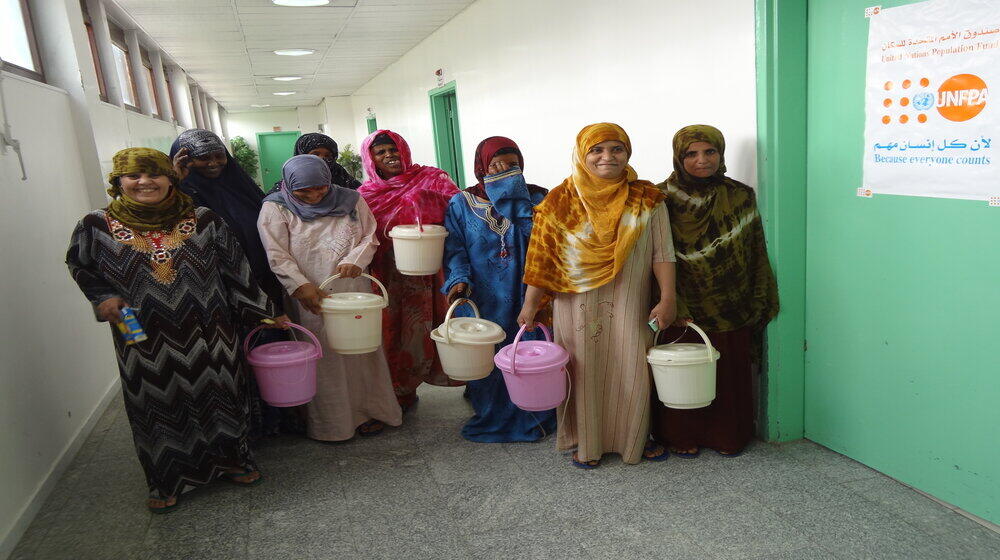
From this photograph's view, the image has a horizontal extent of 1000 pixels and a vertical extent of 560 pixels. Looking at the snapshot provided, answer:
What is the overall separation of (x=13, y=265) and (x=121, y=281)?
65 centimetres

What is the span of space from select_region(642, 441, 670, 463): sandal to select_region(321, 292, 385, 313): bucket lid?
1.13 meters

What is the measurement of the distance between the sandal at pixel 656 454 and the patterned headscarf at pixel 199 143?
2008mm

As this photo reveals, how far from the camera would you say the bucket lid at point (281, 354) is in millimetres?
2168

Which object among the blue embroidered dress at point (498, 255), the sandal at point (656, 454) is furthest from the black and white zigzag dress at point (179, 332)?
the sandal at point (656, 454)

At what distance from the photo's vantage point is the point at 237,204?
98.7 inches

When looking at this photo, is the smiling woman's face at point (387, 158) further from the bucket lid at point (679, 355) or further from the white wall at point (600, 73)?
the bucket lid at point (679, 355)

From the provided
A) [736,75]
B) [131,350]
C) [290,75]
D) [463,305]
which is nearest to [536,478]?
[463,305]

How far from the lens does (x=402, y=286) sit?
2.82 metres

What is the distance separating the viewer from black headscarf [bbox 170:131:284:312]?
2.44m

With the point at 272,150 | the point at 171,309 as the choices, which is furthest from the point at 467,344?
the point at 272,150

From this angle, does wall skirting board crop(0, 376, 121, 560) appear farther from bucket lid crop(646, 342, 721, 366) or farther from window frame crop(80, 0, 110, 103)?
window frame crop(80, 0, 110, 103)

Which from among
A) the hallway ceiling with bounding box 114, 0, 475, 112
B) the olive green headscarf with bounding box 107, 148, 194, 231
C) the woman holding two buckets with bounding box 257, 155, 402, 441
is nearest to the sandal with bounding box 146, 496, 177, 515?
the woman holding two buckets with bounding box 257, 155, 402, 441

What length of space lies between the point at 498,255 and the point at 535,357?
536 millimetres

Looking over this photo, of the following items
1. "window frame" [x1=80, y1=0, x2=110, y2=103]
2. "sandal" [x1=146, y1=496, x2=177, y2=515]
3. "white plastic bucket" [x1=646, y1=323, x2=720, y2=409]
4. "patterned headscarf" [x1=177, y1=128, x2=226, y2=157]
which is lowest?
"sandal" [x1=146, y1=496, x2=177, y2=515]
